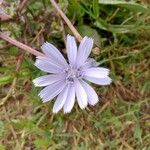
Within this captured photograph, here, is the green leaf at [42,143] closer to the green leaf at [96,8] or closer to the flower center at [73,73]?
the flower center at [73,73]

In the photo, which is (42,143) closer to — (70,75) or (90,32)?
(70,75)

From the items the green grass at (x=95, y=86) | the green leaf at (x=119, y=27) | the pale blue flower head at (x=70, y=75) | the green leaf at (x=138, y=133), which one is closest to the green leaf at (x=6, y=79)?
the green grass at (x=95, y=86)

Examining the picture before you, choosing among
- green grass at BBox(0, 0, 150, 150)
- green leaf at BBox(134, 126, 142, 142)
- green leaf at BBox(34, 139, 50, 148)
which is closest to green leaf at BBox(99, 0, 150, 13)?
green grass at BBox(0, 0, 150, 150)

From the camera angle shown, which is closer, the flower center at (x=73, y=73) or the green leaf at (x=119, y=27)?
the flower center at (x=73, y=73)

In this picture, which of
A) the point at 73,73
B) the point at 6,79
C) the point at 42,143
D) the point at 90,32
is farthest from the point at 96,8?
the point at 42,143

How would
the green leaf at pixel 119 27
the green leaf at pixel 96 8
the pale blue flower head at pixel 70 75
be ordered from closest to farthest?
the pale blue flower head at pixel 70 75
the green leaf at pixel 96 8
the green leaf at pixel 119 27

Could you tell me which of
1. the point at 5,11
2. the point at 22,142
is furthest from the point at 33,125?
the point at 5,11
